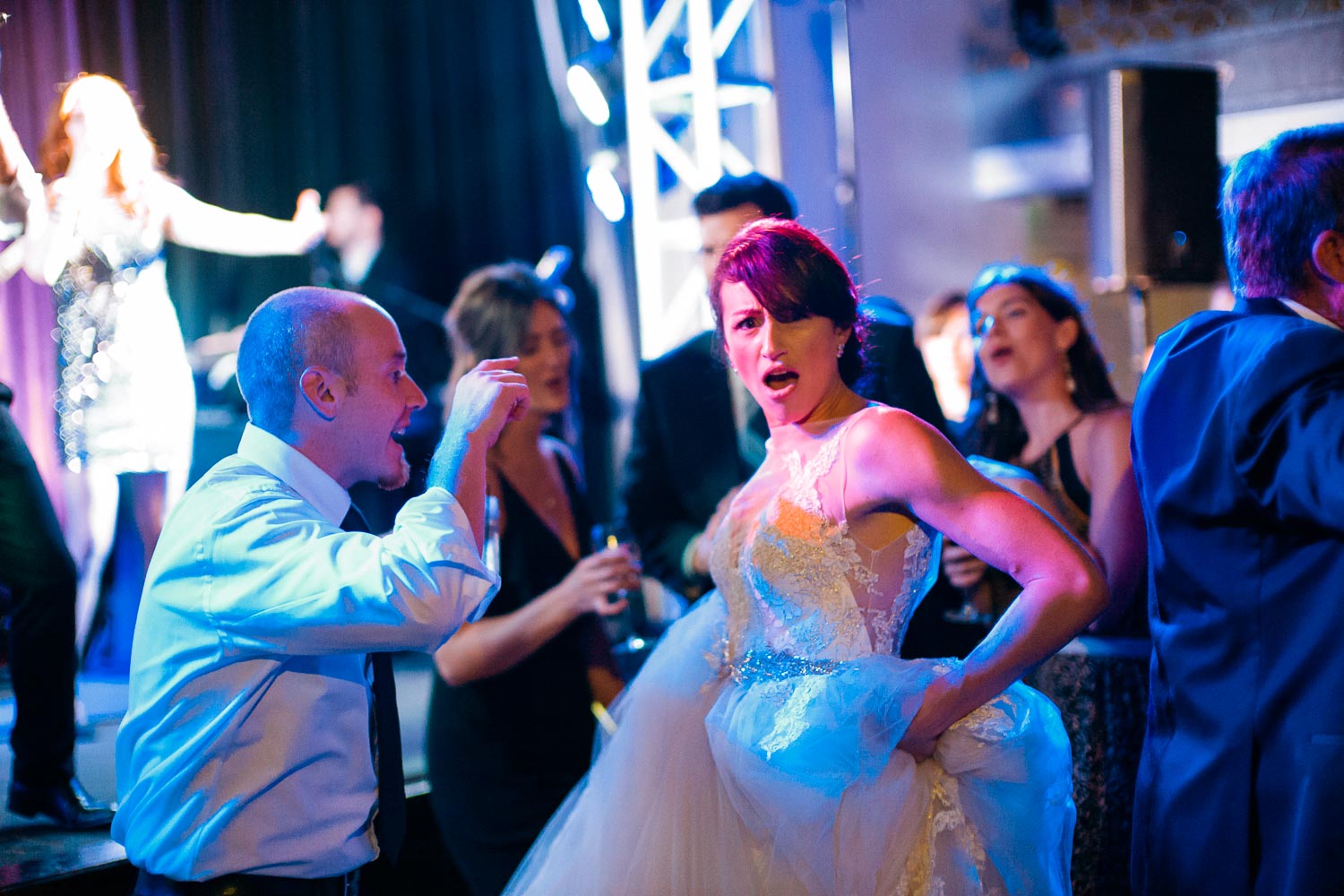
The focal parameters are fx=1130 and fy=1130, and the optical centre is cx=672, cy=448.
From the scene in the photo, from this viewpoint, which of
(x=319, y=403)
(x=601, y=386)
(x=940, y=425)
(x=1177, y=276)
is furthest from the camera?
(x=601, y=386)

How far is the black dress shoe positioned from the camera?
266 cm

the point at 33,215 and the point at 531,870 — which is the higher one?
the point at 33,215

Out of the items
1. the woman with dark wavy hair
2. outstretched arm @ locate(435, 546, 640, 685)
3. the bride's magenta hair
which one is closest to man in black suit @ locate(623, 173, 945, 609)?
outstretched arm @ locate(435, 546, 640, 685)

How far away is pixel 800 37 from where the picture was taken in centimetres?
663

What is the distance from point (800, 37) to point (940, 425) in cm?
463

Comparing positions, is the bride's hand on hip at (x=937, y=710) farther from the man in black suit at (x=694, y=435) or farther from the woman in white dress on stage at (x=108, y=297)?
the woman in white dress on stage at (x=108, y=297)

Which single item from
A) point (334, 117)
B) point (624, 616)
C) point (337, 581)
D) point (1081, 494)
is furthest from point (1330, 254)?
point (334, 117)

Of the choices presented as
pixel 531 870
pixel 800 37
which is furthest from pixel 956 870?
pixel 800 37

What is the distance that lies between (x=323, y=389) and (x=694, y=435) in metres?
1.50

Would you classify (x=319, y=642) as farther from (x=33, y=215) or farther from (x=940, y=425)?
(x=33, y=215)

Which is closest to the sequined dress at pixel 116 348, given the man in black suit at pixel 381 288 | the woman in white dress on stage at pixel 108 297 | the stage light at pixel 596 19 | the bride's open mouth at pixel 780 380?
the woman in white dress on stage at pixel 108 297

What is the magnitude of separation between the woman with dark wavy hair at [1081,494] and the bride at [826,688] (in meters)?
0.43

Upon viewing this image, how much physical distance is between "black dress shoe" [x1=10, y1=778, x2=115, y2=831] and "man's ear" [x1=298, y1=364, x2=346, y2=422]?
1560mm

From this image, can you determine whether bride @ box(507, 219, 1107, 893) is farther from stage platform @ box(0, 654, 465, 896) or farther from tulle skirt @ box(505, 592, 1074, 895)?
stage platform @ box(0, 654, 465, 896)
